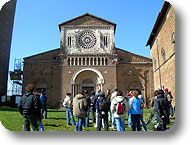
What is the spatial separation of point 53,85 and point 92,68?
4901 millimetres

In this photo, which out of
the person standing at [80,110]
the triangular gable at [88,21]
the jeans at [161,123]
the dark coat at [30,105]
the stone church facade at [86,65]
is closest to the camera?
the dark coat at [30,105]

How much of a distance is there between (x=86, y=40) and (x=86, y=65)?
3189 mm

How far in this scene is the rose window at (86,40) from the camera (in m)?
21.9

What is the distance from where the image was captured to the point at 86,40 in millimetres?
22000

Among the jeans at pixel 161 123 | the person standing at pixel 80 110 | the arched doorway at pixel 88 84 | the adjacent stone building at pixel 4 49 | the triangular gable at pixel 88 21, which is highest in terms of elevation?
the triangular gable at pixel 88 21

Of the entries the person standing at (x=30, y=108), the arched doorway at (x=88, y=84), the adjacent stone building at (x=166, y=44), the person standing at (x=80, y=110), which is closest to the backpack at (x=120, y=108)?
the person standing at (x=80, y=110)

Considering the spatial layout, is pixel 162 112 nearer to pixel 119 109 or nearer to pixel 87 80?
pixel 119 109

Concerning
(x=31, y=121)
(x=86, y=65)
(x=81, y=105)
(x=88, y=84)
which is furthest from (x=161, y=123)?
(x=88, y=84)

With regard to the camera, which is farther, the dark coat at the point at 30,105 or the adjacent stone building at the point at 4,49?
the adjacent stone building at the point at 4,49

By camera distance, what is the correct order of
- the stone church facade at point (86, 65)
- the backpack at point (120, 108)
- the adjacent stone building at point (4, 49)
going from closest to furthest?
the backpack at point (120, 108), the adjacent stone building at point (4, 49), the stone church facade at point (86, 65)

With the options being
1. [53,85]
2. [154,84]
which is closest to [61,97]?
[53,85]

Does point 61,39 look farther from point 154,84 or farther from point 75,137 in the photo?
point 75,137

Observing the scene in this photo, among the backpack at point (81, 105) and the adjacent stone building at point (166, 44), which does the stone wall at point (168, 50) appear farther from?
the backpack at point (81, 105)

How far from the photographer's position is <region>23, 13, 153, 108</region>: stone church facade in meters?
20.8
